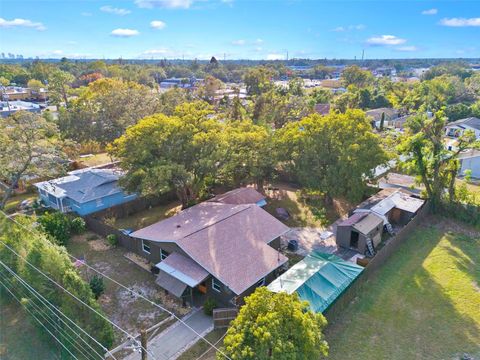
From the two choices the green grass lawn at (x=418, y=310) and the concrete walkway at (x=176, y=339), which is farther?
the green grass lawn at (x=418, y=310)

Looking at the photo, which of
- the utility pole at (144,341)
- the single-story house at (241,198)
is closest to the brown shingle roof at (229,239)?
the single-story house at (241,198)

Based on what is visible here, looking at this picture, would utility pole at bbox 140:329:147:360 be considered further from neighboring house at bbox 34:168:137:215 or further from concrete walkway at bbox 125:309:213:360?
neighboring house at bbox 34:168:137:215

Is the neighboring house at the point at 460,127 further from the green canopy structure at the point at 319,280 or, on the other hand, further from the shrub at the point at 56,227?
the shrub at the point at 56,227

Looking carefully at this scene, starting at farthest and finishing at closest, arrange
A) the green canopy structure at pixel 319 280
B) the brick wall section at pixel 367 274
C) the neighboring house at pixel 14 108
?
the neighboring house at pixel 14 108 < the brick wall section at pixel 367 274 < the green canopy structure at pixel 319 280

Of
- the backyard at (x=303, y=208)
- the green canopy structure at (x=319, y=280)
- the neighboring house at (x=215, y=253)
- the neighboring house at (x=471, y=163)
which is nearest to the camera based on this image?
the green canopy structure at (x=319, y=280)

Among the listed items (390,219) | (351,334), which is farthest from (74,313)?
(390,219)

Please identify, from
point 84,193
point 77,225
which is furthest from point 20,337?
point 84,193
